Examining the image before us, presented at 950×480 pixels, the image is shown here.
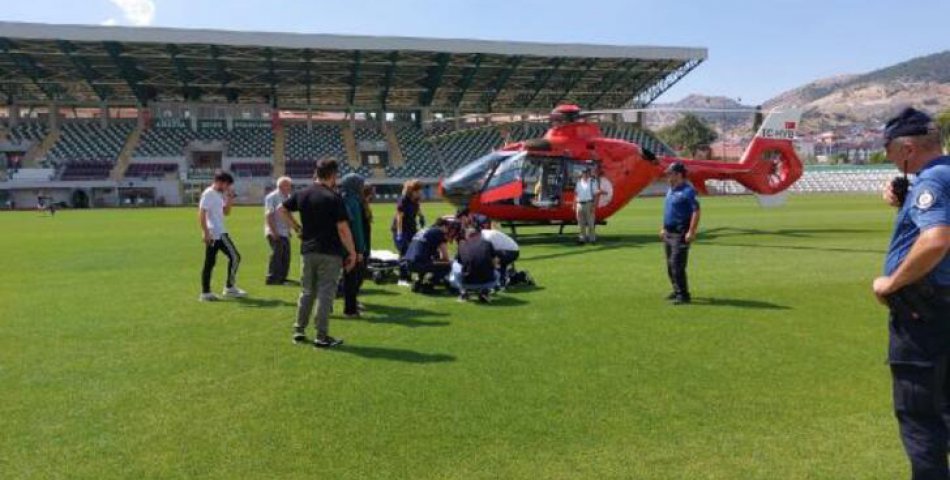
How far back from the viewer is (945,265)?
10.4 ft

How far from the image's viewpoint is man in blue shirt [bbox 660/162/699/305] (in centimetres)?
874

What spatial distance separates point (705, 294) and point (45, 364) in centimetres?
783

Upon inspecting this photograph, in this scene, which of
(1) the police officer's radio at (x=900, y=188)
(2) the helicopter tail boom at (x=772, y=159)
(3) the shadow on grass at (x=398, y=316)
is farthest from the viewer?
(2) the helicopter tail boom at (x=772, y=159)

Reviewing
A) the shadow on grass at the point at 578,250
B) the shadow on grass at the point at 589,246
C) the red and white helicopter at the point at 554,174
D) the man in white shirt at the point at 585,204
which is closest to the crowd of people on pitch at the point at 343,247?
the shadow on grass at the point at 578,250

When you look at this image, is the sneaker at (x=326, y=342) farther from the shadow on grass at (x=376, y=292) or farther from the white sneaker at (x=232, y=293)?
the white sneaker at (x=232, y=293)

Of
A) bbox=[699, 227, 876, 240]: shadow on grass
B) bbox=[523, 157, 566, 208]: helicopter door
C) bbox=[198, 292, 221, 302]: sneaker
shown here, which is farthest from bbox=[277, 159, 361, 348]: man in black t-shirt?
bbox=[699, 227, 876, 240]: shadow on grass

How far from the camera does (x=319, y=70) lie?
54.0 m

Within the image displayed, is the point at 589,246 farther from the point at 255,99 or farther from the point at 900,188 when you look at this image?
the point at 255,99

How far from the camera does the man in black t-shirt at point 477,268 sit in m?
9.20

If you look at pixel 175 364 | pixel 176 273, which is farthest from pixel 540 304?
pixel 176 273

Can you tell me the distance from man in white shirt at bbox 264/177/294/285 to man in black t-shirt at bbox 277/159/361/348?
3.40 meters

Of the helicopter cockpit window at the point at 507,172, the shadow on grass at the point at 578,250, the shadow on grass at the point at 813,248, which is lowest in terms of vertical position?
the shadow on grass at the point at 578,250

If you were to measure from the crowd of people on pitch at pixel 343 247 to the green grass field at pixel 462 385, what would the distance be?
0.39 metres

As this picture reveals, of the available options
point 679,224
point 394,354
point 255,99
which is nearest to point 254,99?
point 255,99
